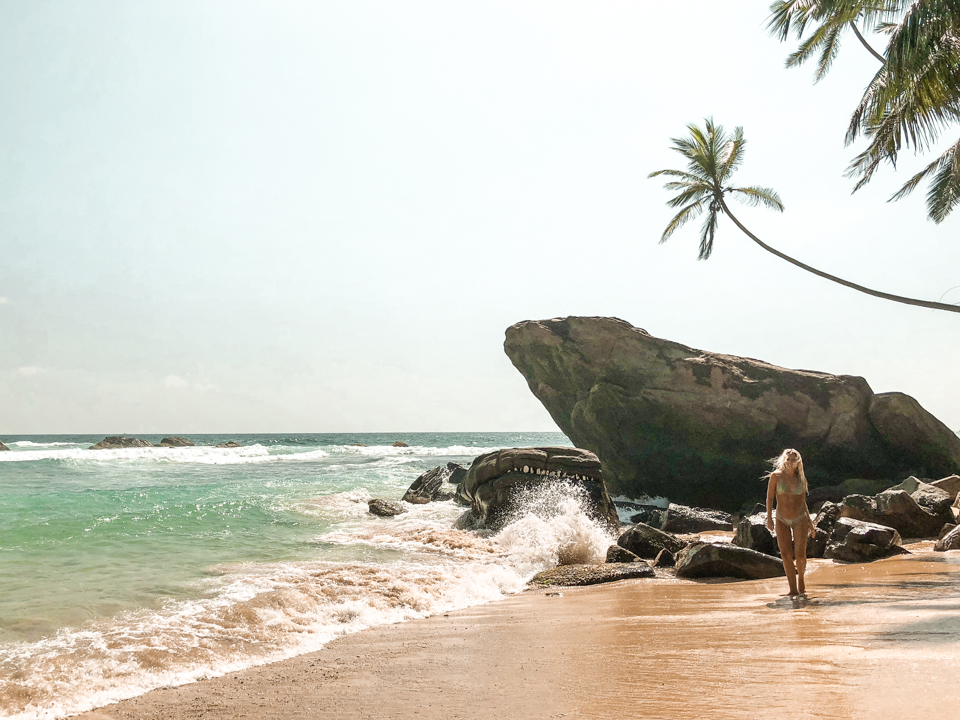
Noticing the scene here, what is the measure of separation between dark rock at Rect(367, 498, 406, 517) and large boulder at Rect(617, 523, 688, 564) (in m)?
7.71

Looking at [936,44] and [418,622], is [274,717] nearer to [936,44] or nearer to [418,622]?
[418,622]

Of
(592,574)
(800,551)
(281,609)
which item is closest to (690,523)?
(592,574)

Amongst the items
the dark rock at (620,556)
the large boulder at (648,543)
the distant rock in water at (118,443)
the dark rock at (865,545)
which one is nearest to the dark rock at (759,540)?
the dark rock at (865,545)

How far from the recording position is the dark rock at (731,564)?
7.88 meters

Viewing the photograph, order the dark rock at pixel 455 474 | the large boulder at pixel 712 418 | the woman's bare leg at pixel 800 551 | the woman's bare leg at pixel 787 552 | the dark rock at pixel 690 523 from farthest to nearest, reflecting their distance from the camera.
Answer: the dark rock at pixel 455 474 → the large boulder at pixel 712 418 → the dark rock at pixel 690 523 → the woman's bare leg at pixel 800 551 → the woman's bare leg at pixel 787 552

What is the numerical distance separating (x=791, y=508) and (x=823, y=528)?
15.3 feet

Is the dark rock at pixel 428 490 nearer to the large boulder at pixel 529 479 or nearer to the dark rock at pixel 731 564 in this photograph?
the large boulder at pixel 529 479

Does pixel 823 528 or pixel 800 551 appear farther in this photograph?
pixel 823 528

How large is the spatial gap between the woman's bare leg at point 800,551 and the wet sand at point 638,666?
210 mm

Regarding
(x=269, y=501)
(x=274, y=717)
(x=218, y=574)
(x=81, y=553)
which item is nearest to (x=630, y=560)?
(x=218, y=574)

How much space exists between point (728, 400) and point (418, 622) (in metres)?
15.8

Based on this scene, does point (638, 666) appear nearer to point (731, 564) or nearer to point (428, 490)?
point (731, 564)

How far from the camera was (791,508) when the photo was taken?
7.03 m

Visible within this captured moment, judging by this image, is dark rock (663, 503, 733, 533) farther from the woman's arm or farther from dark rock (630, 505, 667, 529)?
the woman's arm
